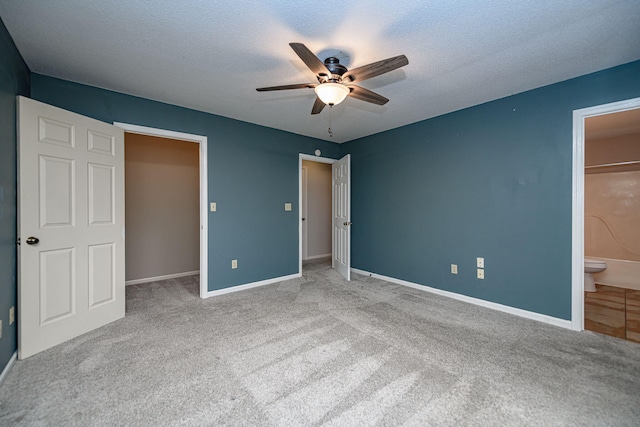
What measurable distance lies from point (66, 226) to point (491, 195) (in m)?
4.19

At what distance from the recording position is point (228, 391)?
1646 millimetres

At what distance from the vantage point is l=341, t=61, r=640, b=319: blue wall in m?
2.55

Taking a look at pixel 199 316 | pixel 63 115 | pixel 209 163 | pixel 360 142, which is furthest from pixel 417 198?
pixel 63 115

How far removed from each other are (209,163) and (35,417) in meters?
2.64

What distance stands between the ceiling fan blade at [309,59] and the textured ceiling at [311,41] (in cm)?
26

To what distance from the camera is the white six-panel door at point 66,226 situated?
200cm

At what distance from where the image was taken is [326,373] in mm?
1808

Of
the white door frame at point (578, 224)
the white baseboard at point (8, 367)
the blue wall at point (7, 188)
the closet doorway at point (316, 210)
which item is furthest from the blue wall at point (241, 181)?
the white door frame at point (578, 224)

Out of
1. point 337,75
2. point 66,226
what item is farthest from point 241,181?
point 337,75

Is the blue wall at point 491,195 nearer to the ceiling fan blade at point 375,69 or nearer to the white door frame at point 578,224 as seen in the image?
the white door frame at point 578,224

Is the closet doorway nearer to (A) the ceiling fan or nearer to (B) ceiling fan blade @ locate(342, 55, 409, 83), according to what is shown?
(A) the ceiling fan

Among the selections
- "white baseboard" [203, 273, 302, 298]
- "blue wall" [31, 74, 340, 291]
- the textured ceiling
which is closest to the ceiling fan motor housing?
the textured ceiling

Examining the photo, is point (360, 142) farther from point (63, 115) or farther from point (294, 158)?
point (63, 115)

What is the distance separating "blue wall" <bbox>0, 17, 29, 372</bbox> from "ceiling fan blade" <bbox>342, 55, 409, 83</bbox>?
2304 millimetres
